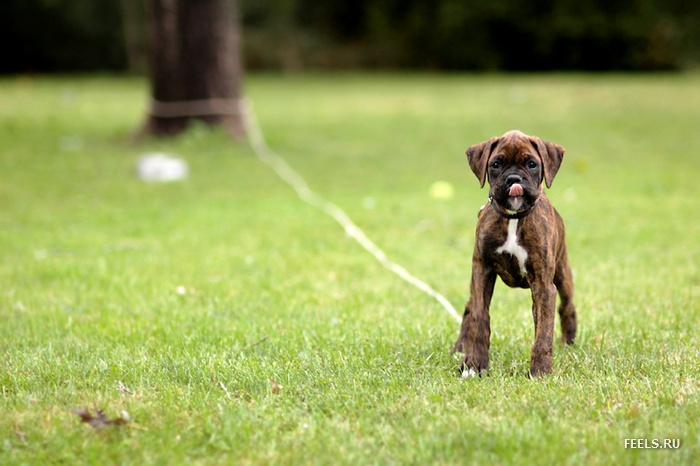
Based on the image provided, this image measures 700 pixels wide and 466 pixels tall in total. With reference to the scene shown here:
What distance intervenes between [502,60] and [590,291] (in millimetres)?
29222

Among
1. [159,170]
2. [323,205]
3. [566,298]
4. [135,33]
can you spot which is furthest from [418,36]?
[566,298]

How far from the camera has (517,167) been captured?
362 centimetres

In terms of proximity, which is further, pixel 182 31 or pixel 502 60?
pixel 502 60

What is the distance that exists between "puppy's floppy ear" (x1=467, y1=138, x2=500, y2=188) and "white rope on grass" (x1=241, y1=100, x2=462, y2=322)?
1354 mm

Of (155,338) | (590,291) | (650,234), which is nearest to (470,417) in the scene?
(155,338)

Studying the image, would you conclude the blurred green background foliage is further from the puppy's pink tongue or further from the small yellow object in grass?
the puppy's pink tongue

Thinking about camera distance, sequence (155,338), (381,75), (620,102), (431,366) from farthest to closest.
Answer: (381,75) → (620,102) → (155,338) → (431,366)

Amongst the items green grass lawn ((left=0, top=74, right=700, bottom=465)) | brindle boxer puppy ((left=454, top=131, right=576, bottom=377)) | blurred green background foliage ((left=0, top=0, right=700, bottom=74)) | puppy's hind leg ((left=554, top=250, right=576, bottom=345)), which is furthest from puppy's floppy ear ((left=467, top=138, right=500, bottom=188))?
blurred green background foliage ((left=0, top=0, right=700, bottom=74))

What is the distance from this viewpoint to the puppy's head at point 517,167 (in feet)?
11.7

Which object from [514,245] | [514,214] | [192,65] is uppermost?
[514,214]

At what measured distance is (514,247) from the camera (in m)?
3.74

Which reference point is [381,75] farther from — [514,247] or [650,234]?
[514,247]

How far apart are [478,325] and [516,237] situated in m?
0.43

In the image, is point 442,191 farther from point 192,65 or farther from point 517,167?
point 517,167
